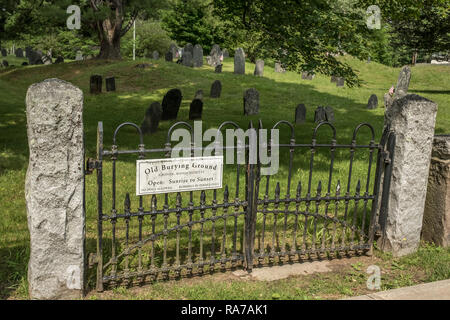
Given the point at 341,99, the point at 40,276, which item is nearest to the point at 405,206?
the point at 40,276

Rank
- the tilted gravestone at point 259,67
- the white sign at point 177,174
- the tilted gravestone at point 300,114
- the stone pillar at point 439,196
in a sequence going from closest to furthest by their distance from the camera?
1. the white sign at point 177,174
2. the stone pillar at point 439,196
3. the tilted gravestone at point 300,114
4. the tilted gravestone at point 259,67

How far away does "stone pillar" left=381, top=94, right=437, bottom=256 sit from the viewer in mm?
5535

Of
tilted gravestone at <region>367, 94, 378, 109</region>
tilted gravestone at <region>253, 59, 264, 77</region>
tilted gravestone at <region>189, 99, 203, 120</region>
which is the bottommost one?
tilted gravestone at <region>189, 99, 203, 120</region>

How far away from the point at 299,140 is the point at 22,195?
733 centimetres

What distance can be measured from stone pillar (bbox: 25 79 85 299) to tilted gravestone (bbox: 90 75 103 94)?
1569 cm

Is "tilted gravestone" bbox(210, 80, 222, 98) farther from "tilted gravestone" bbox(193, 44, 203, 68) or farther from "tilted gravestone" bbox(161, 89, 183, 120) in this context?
"tilted gravestone" bbox(193, 44, 203, 68)

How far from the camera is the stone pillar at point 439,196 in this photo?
580 cm

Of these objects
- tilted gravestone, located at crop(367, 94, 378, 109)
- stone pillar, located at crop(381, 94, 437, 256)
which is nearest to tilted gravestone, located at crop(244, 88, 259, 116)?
tilted gravestone, located at crop(367, 94, 378, 109)

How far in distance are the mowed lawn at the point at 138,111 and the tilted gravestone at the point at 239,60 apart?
90.2 inches

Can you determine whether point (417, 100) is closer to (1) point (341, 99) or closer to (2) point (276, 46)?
(2) point (276, 46)

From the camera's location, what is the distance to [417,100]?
18.1ft

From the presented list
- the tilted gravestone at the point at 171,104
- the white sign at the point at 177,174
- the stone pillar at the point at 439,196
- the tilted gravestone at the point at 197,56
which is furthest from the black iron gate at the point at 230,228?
the tilted gravestone at the point at 197,56

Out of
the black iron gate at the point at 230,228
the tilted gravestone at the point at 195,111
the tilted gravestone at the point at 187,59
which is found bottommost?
the black iron gate at the point at 230,228

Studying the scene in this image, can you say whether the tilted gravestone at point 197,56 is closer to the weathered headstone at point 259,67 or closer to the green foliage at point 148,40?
the weathered headstone at point 259,67
